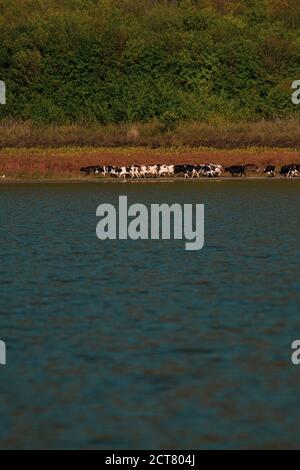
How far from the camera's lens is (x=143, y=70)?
101m

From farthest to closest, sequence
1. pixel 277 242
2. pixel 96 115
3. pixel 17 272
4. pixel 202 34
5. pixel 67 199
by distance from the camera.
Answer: pixel 202 34
pixel 96 115
pixel 67 199
pixel 277 242
pixel 17 272

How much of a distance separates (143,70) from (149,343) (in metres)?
85.4

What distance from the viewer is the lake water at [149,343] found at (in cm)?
1334

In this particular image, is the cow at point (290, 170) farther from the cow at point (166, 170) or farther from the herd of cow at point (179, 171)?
the cow at point (166, 170)

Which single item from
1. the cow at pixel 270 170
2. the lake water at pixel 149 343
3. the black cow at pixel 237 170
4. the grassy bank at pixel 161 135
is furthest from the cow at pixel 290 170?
the lake water at pixel 149 343

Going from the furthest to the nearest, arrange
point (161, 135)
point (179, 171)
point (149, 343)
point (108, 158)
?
point (161, 135)
point (108, 158)
point (179, 171)
point (149, 343)

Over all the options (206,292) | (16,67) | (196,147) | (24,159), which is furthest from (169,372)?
(16,67)

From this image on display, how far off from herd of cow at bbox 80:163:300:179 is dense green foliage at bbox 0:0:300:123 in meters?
15.7

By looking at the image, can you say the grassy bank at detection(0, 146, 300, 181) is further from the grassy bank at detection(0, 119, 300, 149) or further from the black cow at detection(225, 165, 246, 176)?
the black cow at detection(225, 165, 246, 176)

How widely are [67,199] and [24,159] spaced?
21.9 metres

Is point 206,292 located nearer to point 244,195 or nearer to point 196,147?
point 244,195

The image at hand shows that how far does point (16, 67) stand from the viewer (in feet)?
334

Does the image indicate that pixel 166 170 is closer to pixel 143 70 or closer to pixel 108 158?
pixel 108 158

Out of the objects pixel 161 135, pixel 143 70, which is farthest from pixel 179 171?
pixel 143 70
